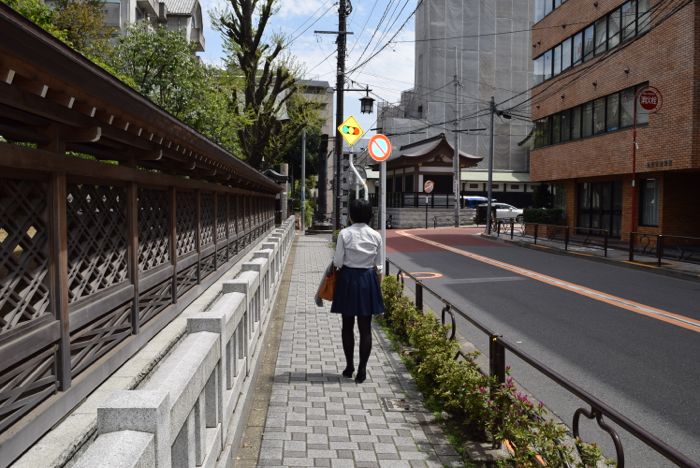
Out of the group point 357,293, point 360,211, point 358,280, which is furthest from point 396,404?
point 360,211

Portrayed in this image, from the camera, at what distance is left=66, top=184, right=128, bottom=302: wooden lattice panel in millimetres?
4230

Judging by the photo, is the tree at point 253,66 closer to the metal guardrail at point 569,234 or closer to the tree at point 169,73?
the tree at point 169,73

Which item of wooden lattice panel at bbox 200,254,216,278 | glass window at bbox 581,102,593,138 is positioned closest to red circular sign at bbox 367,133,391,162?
wooden lattice panel at bbox 200,254,216,278

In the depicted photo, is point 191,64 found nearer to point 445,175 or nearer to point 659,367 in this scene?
point 659,367

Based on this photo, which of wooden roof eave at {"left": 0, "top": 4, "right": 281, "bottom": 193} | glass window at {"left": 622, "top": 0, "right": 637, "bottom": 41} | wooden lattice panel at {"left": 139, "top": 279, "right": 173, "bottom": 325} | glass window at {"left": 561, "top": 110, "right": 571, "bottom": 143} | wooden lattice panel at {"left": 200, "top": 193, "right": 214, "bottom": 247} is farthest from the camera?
glass window at {"left": 561, "top": 110, "right": 571, "bottom": 143}

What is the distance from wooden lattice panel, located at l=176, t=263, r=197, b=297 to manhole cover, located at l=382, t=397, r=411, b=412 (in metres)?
3.14

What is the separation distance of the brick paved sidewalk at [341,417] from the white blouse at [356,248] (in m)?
1.35

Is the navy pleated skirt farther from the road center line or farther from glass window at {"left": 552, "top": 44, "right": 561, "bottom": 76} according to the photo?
glass window at {"left": 552, "top": 44, "right": 561, "bottom": 76}

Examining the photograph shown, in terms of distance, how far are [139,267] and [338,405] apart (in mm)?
2416

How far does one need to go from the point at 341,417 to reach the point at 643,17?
22.5 metres

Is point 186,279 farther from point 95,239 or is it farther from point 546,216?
point 546,216

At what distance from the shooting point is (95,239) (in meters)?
4.65

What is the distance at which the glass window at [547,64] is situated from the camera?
101 feet

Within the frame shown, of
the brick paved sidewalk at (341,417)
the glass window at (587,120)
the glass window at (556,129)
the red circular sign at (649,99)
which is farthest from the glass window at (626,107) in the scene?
the brick paved sidewalk at (341,417)
